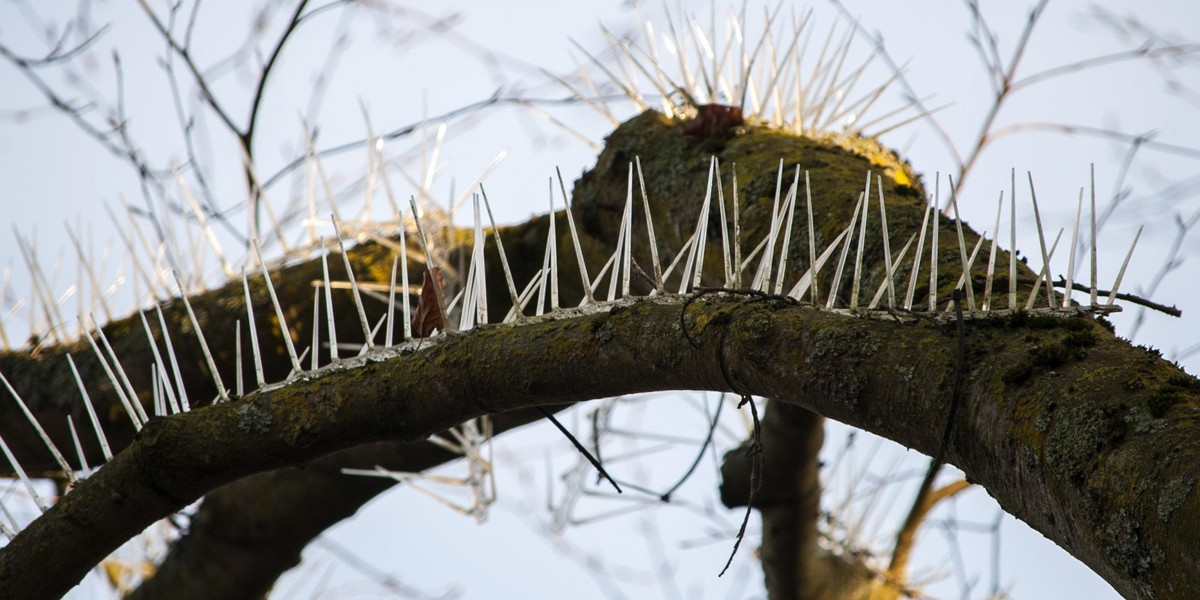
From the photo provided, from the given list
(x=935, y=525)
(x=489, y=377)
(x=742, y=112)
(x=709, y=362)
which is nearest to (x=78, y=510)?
(x=489, y=377)

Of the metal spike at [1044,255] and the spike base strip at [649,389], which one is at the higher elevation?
the metal spike at [1044,255]

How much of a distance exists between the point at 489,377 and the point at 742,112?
1090 millimetres

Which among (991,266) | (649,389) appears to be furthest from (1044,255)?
(649,389)

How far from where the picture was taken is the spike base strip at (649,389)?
0.77 metres

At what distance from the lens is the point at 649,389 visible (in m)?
1.10

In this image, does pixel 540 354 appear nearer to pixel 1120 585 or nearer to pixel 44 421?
pixel 1120 585

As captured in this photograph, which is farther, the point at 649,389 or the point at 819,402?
the point at 649,389

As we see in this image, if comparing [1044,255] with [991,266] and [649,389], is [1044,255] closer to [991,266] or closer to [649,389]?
[991,266]

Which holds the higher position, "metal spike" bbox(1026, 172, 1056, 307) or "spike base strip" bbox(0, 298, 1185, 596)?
"metal spike" bbox(1026, 172, 1056, 307)

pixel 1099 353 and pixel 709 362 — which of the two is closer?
pixel 1099 353

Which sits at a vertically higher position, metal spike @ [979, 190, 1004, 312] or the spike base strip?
metal spike @ [979, 190, 1004, 312]

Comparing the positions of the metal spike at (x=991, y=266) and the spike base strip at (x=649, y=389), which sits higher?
the metal spike at (x=991, y=266)

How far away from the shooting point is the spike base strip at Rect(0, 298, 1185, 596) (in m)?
0.77

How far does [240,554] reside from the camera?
267 cm
